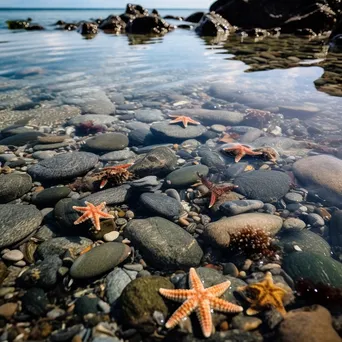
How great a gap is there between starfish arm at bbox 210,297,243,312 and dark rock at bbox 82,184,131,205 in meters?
2.14

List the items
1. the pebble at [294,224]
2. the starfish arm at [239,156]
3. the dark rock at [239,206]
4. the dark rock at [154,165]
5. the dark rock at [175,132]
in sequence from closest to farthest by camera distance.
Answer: the pebble at [294,224] < the dark rock at [239,206] < the dark rock at [154,165] < the starfish arm at [239,156] < the dark rock at [175,132]

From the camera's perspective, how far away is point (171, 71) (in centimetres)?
1254

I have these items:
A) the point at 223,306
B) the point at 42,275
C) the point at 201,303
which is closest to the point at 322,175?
the point at 223,306

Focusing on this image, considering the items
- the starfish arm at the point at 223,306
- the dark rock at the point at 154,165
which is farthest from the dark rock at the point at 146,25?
the starfish arm at the point at 223,306

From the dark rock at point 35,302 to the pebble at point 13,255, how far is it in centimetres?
54

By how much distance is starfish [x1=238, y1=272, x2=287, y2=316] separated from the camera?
9.03 ft

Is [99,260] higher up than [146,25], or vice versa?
[146,25]

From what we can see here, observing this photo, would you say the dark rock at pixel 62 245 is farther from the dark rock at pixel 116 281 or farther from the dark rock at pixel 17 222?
the dark rock at pixel 116 281

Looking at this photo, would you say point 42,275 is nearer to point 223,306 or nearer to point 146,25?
point 223,306

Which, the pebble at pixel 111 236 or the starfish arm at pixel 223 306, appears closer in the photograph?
Result: the starfish arm at pixel 223 306

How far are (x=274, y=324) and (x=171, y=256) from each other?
1272mm

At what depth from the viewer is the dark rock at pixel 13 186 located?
4270 millimetres

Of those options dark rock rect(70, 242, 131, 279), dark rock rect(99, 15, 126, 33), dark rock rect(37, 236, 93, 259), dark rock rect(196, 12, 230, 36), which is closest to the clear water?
dark rock rect(37, 236, 93, 259)

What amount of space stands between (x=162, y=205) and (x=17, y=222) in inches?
76.7
